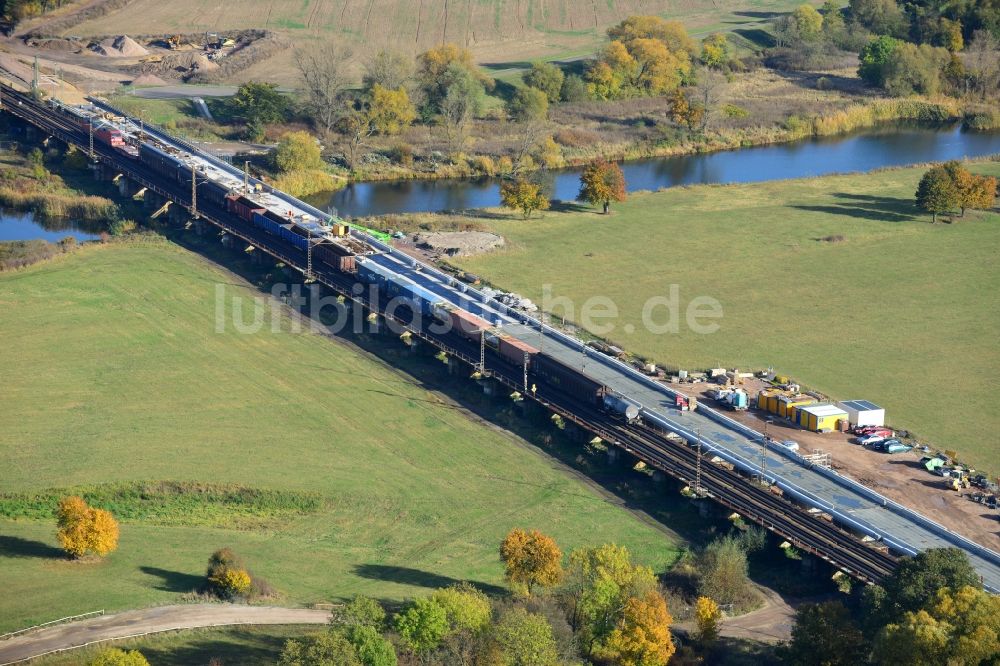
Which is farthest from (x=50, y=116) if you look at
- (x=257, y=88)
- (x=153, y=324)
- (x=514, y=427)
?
(x=514, y=427)

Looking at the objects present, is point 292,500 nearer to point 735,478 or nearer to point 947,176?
A: point 735,478

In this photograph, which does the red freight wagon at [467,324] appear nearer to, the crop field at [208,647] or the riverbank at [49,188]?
the crop field at [208,647]

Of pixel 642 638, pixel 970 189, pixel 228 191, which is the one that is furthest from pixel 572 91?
pixel 642 638

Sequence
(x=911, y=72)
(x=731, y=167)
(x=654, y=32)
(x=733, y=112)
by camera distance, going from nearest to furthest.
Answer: (x=731, y=167), (x=733, y=112), (x=911, y=72), (x=654, y=32)

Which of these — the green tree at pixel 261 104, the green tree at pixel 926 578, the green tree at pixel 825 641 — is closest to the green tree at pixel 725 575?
the green tree at pixel 825 641

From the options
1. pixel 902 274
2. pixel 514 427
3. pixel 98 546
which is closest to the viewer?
pixel 98 546

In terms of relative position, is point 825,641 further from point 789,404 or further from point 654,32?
point 654,32
